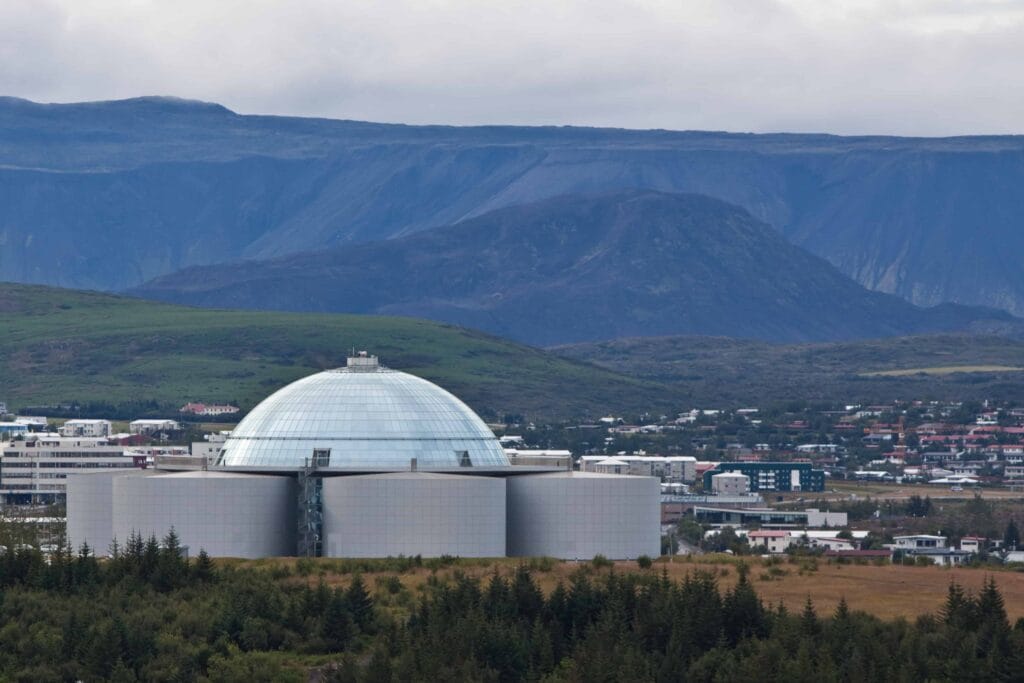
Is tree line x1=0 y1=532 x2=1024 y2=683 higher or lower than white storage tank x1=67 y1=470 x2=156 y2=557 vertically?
lower

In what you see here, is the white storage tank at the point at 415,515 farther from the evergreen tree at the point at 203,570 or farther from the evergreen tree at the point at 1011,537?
the evergreen tree at the point at 1011,537

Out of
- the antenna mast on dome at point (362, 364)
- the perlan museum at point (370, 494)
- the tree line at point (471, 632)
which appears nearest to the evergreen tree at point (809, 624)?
the tree line at point (471, 632)

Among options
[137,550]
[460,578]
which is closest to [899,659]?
[460,578]

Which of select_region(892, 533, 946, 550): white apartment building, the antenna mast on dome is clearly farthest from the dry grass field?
select_region(892, 533, 946, 550): white apartment building

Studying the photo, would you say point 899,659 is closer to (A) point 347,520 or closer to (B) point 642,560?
(B) point 642,560

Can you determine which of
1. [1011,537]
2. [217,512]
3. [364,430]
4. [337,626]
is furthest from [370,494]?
[1011,537]

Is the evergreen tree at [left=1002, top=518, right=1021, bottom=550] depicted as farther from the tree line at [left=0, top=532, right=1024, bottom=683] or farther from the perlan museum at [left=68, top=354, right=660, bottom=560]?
the tree line at [left=0, top=532, right=1024, bottom=683]

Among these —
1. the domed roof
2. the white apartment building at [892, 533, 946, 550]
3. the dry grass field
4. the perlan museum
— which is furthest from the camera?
the white apartment building at [892, 533, 946, 550]
